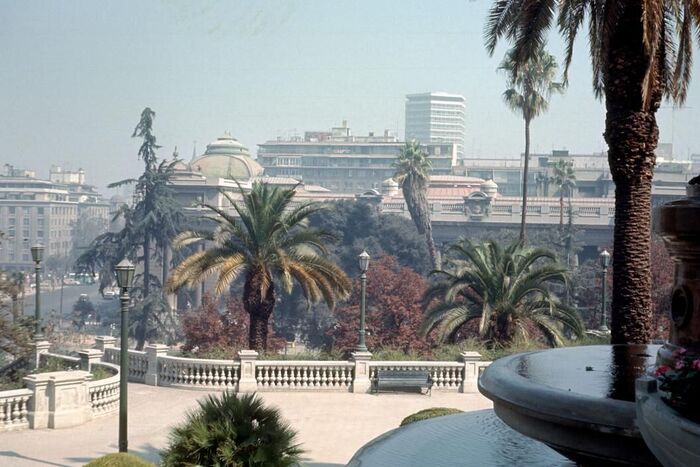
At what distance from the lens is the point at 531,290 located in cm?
2762

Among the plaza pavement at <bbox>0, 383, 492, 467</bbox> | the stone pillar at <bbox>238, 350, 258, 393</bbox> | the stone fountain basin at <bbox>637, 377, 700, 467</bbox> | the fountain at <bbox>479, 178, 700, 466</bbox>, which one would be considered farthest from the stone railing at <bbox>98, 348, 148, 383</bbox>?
the stone fountain basin at <bbox>637, 377, 700, 467</bbox>

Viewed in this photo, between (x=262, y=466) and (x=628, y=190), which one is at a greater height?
(x=628, y=190)

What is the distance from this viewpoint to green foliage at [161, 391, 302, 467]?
11203mm

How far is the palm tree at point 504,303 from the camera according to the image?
2716cm

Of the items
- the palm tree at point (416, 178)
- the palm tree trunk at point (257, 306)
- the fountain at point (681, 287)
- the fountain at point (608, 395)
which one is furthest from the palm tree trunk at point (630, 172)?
Result: the palm tree at point (416, 178)

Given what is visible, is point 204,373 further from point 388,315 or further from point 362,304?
point 388,315

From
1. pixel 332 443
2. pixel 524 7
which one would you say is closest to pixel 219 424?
pixel 332 443

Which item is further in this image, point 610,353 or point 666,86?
point 666,86

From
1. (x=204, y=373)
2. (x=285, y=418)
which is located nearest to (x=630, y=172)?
(x=285, y=418)

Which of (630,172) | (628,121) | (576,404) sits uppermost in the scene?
(628,121)

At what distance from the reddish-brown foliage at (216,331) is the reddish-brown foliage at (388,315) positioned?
138 inches

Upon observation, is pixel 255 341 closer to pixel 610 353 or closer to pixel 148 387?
pixel 148 387

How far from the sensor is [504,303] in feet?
90.9

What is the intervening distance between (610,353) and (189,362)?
1578 cm
